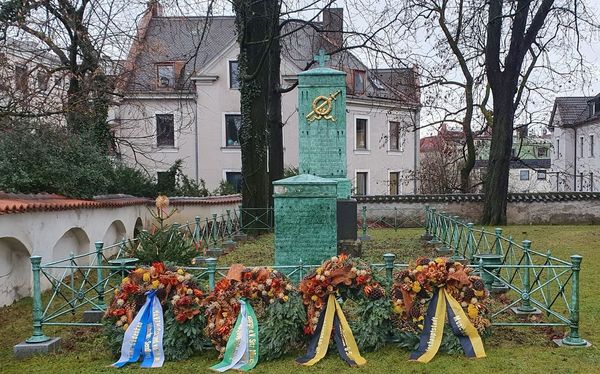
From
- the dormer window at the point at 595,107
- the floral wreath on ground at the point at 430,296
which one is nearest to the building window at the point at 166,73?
the floral wreath on ground at the point at 430,296

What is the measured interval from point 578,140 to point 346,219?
111 feet

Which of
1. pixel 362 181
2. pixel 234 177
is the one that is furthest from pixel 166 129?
pixel 362 181

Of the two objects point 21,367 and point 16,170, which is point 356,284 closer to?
point 21,367

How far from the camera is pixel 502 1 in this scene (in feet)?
63.4

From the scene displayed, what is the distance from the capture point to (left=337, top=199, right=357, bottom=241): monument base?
1140 cm

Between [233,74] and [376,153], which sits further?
[376,153]

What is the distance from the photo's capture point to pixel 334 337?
593 centimetres

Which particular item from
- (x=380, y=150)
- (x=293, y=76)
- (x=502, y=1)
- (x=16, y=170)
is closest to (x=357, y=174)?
(x=380, y=150)

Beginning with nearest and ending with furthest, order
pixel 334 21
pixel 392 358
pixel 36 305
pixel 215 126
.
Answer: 1. pixel 392 358
2. pixel 36 305
3. pixel 334 21
4. pixel 215 126

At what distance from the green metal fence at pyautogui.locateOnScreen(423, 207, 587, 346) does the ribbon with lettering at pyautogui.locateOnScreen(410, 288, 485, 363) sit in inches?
22.1

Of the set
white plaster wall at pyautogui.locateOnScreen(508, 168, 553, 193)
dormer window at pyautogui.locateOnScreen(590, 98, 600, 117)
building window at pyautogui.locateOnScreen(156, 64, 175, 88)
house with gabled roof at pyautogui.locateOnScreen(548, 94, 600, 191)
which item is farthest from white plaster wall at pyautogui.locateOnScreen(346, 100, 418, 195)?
white plaster wall at pyautogui.locateOnScreen(508, 168, 553, 193)

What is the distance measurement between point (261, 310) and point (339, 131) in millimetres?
6207

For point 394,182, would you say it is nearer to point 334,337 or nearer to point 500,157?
point 500,157

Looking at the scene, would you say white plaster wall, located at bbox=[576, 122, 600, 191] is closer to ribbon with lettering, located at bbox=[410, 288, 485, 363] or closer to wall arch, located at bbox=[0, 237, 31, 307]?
ribbon with lettering, located at bbox=[410, 288, 485, 363]
